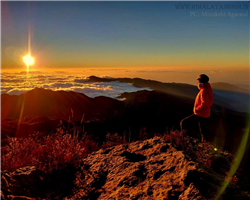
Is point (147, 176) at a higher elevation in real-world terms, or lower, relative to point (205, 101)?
lower

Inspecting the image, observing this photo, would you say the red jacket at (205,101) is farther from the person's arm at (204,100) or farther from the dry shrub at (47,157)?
the dry shrub at (47,157)

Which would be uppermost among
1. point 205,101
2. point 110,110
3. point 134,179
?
point 205,101

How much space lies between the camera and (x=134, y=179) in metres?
2.07

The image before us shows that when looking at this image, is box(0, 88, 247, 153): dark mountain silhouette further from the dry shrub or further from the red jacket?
the dry shrub

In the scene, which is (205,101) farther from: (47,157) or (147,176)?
(47,157)

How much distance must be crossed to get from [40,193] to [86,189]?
2.55ft

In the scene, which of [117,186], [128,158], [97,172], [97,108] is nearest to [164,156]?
[128,158]

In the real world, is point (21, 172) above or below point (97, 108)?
above

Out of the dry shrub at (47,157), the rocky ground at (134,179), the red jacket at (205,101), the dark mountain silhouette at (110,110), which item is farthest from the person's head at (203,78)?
the dark mountain silhouette at (110,110)

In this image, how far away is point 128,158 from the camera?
2.72m

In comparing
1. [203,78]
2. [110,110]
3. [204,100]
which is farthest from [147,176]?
[110,110]

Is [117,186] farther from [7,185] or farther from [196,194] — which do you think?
[7,185]

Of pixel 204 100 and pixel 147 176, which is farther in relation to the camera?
pixel 204 100

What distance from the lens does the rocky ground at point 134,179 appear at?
169cm
